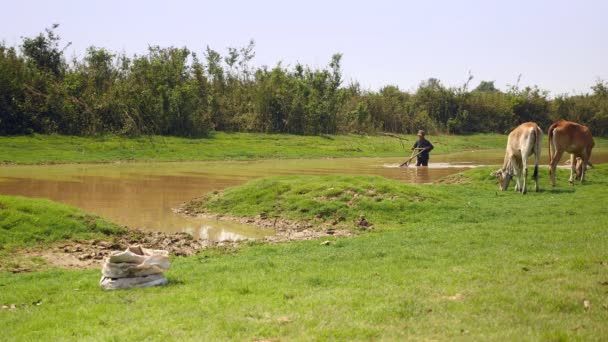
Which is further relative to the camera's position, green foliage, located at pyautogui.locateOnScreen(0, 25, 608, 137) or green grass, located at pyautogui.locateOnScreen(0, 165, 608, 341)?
green foliage, located at pyautogui.locateOnScreen(0, 25, 608, 137)

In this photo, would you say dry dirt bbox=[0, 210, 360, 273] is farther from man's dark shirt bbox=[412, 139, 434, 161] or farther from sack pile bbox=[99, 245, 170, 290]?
man's dark shirt bbox=[412, 139, 434, 161]

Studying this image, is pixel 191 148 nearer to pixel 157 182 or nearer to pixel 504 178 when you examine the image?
pixel 157 182

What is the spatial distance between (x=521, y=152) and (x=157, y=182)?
13.5m

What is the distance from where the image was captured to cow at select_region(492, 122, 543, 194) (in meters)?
18.3

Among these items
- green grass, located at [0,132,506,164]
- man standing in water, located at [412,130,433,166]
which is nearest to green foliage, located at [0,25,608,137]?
green grass, located at [0,132,506,164]

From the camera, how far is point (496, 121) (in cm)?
6650

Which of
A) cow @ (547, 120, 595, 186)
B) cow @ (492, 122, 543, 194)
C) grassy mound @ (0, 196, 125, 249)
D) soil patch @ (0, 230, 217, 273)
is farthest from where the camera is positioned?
cow @ (547, 120, 595, 186)

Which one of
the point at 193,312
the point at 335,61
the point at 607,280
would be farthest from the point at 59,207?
the point at 335,61

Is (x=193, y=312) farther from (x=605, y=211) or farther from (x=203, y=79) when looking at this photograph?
(x=203, y=79)

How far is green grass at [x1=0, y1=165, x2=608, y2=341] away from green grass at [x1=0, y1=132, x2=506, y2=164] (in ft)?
78.0

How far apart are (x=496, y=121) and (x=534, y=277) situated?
61.0 m

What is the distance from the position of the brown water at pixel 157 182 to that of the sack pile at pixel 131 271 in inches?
214

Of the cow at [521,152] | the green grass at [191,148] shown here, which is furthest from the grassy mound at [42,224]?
the green grass at [191,148]

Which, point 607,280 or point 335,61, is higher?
point 335,61
